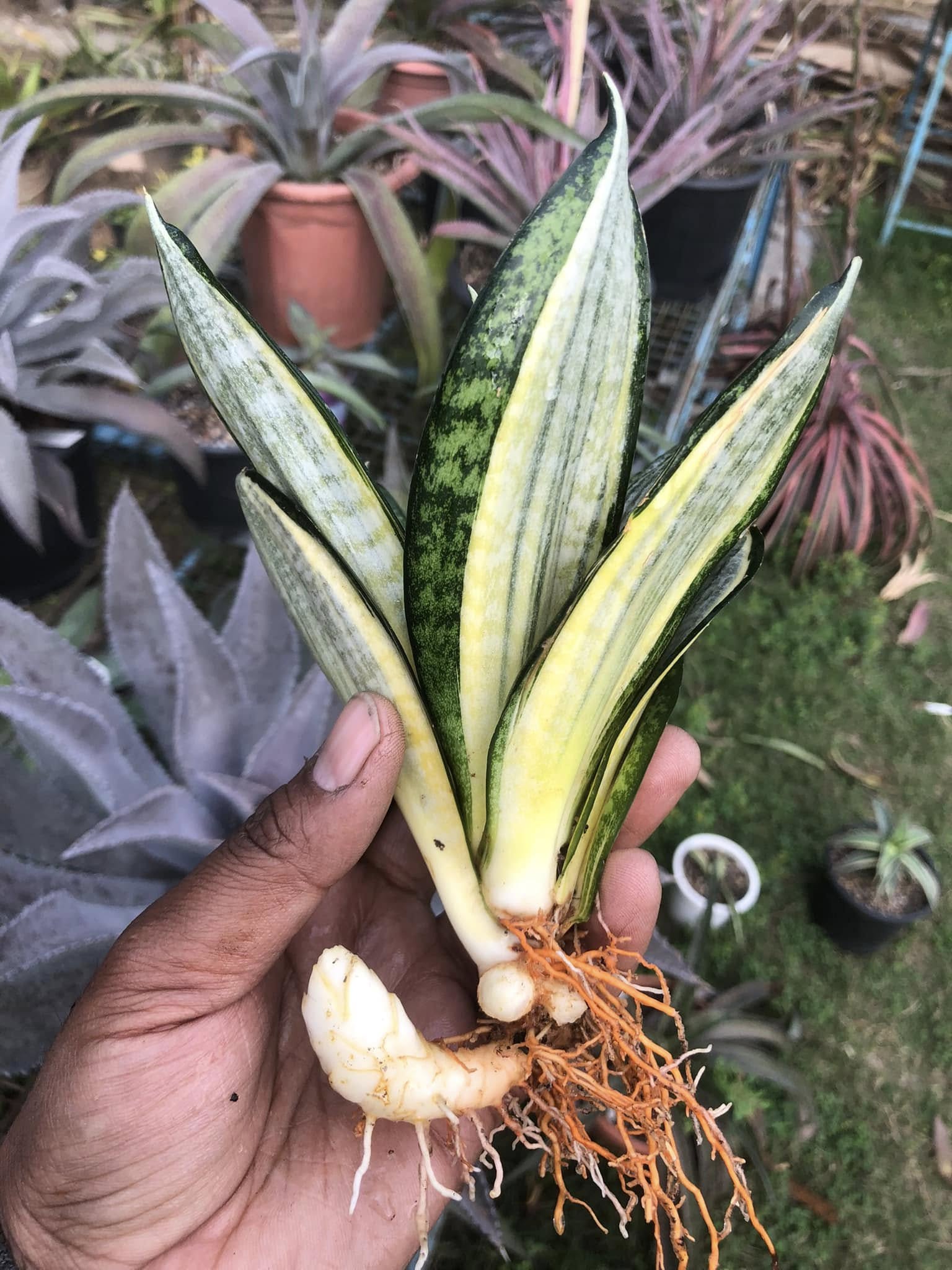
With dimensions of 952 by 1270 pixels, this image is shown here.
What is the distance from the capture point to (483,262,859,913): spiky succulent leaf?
583 mm

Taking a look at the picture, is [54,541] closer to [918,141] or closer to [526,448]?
[526,448]

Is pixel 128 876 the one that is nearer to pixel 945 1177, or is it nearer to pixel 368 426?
pixel 368 426

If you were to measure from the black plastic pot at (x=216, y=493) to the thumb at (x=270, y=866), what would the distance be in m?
0.89

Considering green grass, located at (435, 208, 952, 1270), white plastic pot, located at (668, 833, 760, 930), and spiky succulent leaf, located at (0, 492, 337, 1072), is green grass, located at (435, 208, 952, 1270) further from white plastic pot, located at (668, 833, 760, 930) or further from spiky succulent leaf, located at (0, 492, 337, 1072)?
spiky succulent leaf, located at (0, 492, 337, 1072)

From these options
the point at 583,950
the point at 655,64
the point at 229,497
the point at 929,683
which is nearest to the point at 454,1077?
the point at 583,950

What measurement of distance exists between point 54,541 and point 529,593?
1.17m

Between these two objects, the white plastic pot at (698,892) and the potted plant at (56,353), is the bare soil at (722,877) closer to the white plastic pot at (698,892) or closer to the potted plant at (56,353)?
the white plastic pot at (698,892)

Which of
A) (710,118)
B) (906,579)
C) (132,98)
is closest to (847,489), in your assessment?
(906,579)

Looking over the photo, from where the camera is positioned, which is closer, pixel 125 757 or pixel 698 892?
pixel 125 757

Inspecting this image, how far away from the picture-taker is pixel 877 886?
1558 mm

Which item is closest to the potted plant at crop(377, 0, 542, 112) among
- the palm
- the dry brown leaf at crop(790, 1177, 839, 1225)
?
the palm

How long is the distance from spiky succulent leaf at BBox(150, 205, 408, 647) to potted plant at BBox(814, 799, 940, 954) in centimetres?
124

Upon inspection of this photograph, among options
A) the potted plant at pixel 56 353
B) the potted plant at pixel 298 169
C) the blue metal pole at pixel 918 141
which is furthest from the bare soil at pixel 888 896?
the blue metal pole at pixel 918 141

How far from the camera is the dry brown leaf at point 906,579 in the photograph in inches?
87.8
